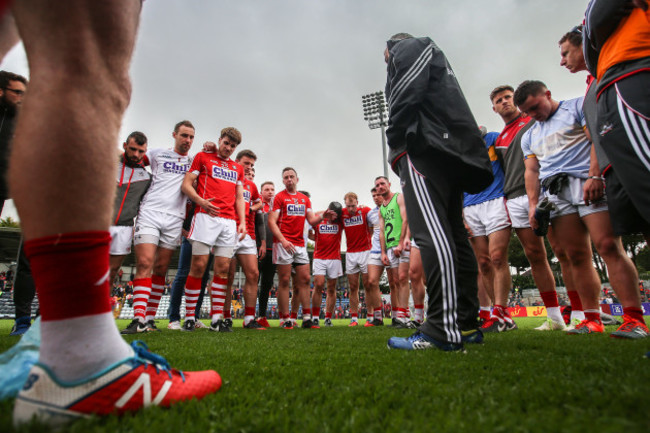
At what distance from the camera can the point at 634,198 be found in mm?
1859

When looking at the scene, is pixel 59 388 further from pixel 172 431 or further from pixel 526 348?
pixel 526 348

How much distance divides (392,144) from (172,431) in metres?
2.24

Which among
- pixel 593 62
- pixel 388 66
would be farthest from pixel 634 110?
pixel 388 66

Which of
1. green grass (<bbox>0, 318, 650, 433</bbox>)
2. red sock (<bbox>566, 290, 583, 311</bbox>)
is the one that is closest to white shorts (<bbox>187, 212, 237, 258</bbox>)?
green grass (<bbox>0, 318, 650, 433</bbox>)

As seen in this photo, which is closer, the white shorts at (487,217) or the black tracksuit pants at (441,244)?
the black tracksuit pants at (441,244)

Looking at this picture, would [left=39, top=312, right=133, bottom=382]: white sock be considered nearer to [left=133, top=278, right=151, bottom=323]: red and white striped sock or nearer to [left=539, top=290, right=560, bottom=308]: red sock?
[left=133, top=278, right=151, bottom=323]: red and white striped sock

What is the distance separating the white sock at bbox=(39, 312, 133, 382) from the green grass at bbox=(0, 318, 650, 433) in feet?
0.40

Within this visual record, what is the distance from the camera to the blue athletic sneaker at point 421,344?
2.07 m

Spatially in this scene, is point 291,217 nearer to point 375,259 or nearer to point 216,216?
point 375,259

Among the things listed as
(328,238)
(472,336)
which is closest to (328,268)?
(328,238)

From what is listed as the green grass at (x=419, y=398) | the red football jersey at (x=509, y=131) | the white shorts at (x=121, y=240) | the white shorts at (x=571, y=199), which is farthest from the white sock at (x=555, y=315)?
the white shorts at (x=121, y=240)

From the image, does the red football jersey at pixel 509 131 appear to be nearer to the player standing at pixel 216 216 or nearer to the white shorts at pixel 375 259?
the white shorts at pixel 375 259

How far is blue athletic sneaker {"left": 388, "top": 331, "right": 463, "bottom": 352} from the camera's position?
2.07 meters

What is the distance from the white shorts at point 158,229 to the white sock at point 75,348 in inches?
157
